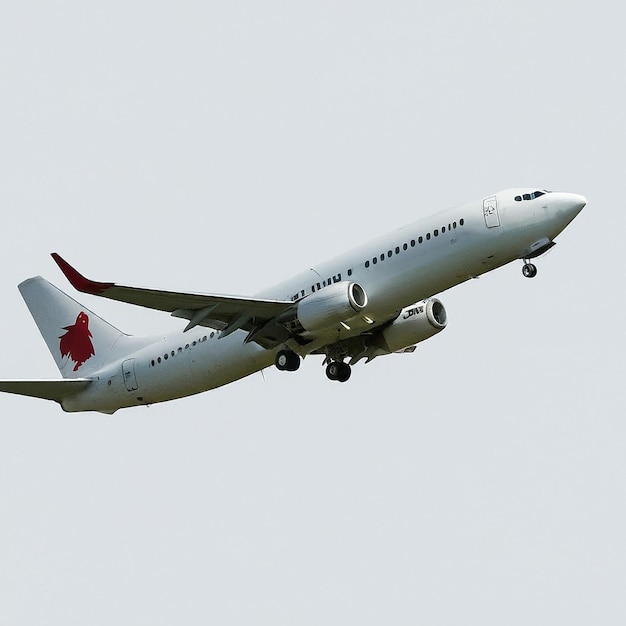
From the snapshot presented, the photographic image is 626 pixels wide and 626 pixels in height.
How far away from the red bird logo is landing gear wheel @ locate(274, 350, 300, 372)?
31.7 feet

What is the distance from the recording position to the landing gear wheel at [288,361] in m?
42.4

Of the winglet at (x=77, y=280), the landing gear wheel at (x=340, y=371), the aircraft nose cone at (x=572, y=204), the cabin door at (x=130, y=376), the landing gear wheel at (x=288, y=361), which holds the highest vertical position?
the aircraft nose cone at (x=572, y=204)

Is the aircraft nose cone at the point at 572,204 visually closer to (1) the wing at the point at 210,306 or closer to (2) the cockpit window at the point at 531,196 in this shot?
(2) the cockpit window at the point at 531,196

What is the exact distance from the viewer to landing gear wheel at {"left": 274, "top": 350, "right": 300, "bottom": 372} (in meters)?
42.4

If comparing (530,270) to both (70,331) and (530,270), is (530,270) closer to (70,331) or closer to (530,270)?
(530,270)

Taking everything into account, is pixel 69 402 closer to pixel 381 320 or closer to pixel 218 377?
pixel 218 377

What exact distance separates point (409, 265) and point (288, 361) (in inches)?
210

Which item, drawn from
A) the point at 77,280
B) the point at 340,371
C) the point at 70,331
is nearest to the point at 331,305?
the point at 340,371

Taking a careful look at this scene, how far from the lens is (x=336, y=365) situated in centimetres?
4631

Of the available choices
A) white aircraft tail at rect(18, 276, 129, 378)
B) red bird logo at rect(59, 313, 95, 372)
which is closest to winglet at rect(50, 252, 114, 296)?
white aircraft tail at rect(18, 276, 129, 378)

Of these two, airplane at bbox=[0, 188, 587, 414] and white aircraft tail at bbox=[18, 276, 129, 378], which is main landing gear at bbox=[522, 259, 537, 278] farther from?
white aircraft tail at bbox=[18, 276, 129, 378]

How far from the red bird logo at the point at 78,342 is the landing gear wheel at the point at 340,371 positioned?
9178 mm

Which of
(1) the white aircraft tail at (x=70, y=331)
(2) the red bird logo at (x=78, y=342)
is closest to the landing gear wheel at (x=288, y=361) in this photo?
(1) the white aircraft tail at (x=70, y=331)

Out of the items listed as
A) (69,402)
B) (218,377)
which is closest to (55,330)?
(69,402)
